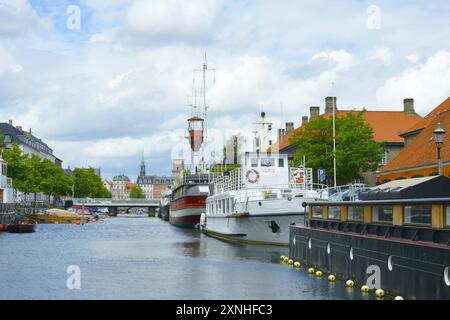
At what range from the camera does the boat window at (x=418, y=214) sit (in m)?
17.4

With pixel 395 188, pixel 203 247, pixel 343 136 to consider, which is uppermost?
pixel 343 136

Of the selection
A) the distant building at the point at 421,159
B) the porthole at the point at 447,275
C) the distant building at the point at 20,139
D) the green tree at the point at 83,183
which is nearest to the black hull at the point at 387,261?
the porthole at the point at 447,275

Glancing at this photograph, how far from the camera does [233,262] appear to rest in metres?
33.7

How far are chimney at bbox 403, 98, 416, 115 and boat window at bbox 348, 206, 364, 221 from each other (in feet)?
290

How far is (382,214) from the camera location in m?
20.8

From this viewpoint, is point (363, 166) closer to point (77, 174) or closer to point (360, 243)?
point (360, 243)

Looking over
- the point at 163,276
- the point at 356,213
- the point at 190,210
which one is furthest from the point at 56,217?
the point at 356,213

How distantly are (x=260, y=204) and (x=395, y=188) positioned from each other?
2200 centimetres

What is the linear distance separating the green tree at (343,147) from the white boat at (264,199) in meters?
17.4

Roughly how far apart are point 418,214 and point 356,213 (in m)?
5.43

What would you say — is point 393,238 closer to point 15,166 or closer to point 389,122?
point 15,166

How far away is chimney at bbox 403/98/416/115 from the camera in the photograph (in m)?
109

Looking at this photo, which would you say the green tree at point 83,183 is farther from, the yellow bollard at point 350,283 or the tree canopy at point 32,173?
the yellow bollard at point 350,283
